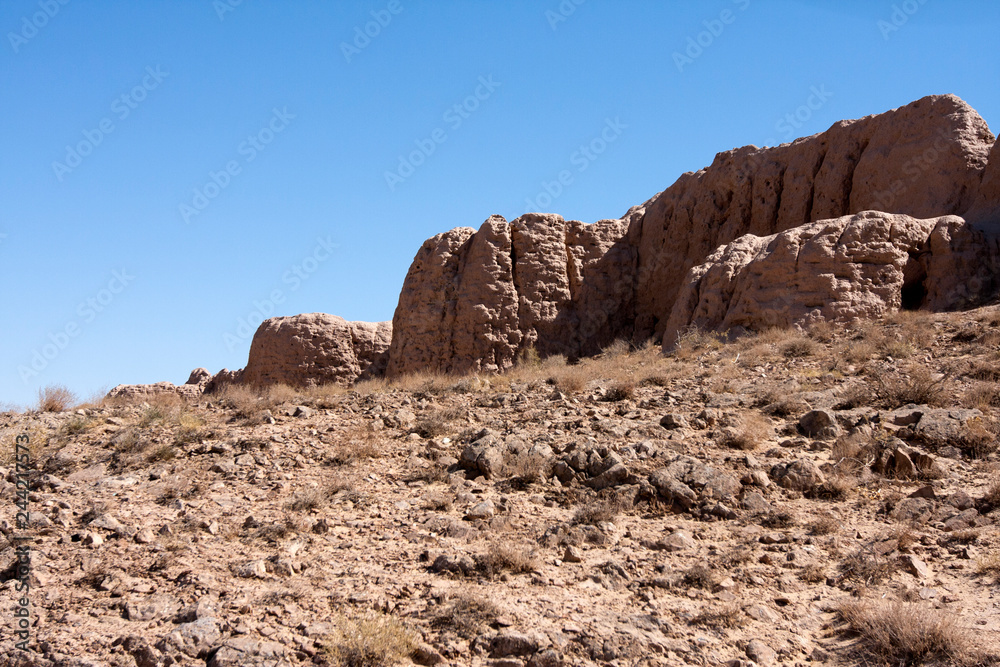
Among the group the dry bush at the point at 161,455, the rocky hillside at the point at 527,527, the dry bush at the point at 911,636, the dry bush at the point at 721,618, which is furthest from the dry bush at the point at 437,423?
the dry bush at the point at 911,636

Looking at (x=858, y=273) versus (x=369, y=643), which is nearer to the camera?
(x=369, y=643)

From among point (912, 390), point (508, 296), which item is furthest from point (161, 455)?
point (508, 296)

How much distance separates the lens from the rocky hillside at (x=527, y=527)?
15.4 ft

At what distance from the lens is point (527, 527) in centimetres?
631

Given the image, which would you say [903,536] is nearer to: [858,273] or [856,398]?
[856,398]

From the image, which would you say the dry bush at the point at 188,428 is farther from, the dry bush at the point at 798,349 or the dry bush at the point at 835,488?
the dry bush at the point at 798,349

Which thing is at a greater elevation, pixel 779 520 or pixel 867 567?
pixel 779 520

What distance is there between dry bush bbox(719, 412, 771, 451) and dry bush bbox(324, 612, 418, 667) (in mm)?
4229

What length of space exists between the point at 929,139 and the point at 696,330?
22.4 ft

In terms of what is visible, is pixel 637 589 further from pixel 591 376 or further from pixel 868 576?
pixel 591 376

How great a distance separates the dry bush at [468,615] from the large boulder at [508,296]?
12103 millimetres

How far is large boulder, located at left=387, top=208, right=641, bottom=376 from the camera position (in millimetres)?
17453

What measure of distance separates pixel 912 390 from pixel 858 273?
5.48 metres

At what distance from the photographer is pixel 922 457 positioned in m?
6.87
